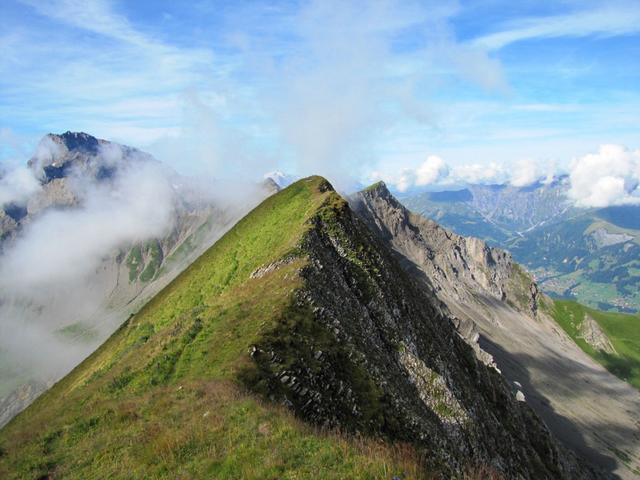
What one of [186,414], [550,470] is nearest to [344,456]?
[186,414]

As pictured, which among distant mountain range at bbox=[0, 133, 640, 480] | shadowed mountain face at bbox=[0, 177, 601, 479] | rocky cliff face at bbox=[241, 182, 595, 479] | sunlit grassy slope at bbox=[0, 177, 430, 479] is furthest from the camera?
rocky cliff face at bbox=[241, 182, 595, 479]

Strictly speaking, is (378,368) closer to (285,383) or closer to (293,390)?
(293,390)

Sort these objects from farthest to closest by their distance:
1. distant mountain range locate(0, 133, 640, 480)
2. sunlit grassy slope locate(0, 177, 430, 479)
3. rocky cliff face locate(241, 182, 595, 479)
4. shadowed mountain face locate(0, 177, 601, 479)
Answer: rocky cliff face locate(241, 182, 595, 479), shadowed mountain face locate(0, 177, 601, 479), distant mountain range locate(0, 133, 640, 480), sunlit grassy slope locate(0, 177, 430, 479)

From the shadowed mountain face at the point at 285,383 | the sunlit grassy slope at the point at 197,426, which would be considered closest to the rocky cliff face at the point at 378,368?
the shadowed mountain face at the point at 285,383

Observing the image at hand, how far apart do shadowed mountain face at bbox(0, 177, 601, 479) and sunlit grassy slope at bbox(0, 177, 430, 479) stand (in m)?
0.10

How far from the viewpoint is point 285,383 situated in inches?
1040

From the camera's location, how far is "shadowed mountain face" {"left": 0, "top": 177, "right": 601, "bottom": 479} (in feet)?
64.0

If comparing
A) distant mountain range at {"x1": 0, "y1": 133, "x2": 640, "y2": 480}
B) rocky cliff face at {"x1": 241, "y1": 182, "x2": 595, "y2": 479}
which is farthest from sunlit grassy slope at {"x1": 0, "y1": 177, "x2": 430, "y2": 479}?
rocky cliff face at {"x1": 241, "y1": 182, "x2": 595, "y2": 479}

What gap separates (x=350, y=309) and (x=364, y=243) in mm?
19071

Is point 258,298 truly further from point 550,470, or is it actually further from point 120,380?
point 550,470

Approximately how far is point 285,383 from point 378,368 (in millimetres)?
10065

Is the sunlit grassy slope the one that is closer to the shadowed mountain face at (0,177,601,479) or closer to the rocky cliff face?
the shadowed mountain face at (0,177,601,479)

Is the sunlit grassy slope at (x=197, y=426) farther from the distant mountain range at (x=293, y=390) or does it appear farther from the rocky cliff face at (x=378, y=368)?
the rocky cliff face at (x=378, y=368)

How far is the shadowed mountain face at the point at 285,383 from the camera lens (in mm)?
19516
